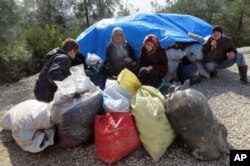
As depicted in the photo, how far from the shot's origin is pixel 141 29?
18.9 ft

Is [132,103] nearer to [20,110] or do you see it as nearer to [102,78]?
[20,110]

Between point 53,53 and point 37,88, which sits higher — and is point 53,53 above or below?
above

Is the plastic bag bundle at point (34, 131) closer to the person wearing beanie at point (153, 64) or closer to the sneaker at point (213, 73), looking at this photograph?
the person wearing beanie at point (153, 64)

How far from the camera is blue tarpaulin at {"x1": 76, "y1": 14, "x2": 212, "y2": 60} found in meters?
5.70

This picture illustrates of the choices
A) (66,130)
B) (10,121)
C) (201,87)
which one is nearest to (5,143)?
(10,121)

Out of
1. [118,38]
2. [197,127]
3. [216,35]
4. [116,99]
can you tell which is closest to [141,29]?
[118,38]

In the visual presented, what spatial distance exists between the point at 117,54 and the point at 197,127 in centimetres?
257

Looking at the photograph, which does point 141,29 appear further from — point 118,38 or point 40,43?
point 40,43

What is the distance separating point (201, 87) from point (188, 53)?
0.71m

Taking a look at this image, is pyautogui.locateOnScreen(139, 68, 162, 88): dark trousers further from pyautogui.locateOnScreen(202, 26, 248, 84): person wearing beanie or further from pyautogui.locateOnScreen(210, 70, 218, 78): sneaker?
pyautogui.locateOnScreen(210, 70, 218, 78): sneaker

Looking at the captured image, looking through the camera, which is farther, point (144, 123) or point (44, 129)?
point (44, 129)

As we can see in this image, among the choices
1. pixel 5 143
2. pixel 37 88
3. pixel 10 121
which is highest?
pixel 37 88

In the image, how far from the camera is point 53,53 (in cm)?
404

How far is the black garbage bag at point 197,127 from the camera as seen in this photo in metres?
3.11
